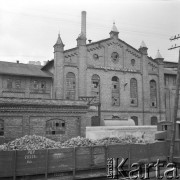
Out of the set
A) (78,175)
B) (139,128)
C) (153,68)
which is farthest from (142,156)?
(153,68)

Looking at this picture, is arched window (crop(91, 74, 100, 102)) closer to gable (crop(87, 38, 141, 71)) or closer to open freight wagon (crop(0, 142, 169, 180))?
gable (crop(87, 38, 141, 71))

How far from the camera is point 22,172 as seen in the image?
11383mm

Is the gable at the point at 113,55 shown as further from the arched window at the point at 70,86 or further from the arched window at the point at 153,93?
the arched window at the point at 153,93

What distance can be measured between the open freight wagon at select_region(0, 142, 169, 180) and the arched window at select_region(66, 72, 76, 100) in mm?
17416

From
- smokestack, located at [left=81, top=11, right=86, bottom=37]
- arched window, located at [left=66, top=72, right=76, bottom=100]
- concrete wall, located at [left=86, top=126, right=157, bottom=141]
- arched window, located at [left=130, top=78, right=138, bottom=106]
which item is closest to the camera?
concrete wall, located at [left=86, top=126, right=157, bottom=141]

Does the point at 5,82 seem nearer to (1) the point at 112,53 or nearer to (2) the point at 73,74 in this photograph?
(2) the point at 73,74

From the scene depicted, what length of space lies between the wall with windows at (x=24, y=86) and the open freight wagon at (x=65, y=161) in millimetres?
19673

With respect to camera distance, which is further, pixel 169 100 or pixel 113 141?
pixel 169 100

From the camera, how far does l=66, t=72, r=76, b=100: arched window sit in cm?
3095

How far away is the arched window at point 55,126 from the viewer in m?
23.4

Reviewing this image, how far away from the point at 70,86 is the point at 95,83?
339 cm

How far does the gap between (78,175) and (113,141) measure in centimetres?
430

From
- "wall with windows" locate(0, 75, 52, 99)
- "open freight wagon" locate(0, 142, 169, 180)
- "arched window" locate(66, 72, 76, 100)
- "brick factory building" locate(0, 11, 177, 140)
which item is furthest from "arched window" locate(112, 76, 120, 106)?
"open freight wagon" locate(0, 142, 169, 180)

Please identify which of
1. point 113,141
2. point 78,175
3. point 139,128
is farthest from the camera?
point 139,128
